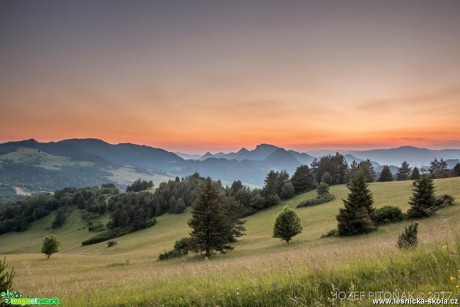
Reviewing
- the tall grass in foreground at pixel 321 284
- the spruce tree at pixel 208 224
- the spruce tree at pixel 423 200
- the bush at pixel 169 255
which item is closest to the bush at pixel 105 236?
the bush at pixel 169 255

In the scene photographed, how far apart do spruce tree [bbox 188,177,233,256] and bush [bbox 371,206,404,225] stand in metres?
23.2

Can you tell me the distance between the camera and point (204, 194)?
4216 centimetres

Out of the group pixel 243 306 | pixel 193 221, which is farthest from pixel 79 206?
pixel 243 306

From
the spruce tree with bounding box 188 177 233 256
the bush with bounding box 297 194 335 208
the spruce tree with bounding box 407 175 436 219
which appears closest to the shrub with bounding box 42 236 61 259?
the spruce tree with bounding box 188 177 233 256

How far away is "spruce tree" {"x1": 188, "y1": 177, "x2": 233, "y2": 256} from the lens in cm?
4091

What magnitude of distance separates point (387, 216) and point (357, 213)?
7889mm

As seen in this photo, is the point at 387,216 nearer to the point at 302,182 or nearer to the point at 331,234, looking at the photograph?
the point at 331,234

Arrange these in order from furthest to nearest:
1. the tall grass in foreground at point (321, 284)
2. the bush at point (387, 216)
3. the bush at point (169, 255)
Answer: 1. the bush at point (169, 255)
2. the bush at point (387, 216)
3. the tall grass in foreground at point (321, 284)

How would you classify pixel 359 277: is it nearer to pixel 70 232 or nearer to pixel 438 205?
pixel 438 205

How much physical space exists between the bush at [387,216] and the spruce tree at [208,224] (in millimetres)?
23226

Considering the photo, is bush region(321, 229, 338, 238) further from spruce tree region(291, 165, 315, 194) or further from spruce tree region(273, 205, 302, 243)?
spruce tree region(291, 165, 315, 194)

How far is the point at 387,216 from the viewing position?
146 ft

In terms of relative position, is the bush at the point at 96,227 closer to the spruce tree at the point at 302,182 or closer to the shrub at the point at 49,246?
the shrub at the point at 49,246

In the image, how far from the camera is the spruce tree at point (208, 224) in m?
40.9
